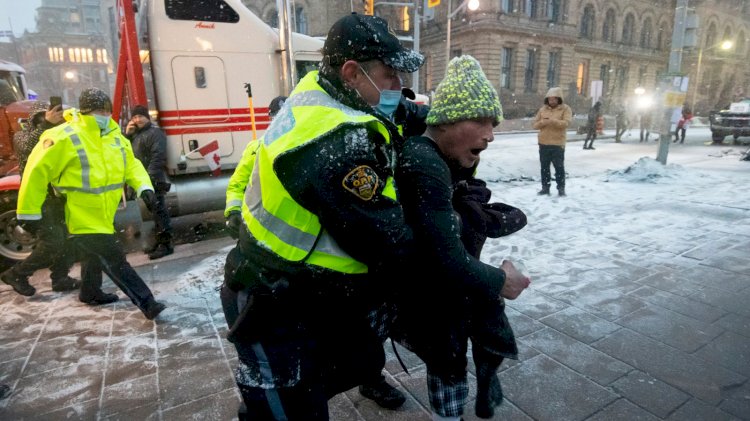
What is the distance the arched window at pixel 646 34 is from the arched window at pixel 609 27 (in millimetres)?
5590

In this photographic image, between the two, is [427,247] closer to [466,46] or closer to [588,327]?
[588,327]

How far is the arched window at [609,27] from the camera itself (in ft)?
134

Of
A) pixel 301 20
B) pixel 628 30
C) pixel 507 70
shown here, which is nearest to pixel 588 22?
pixel 628 30

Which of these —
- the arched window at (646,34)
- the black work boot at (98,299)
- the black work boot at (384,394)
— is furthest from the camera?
the arched window at (646,34)

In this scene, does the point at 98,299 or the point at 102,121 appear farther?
the point at 98,299

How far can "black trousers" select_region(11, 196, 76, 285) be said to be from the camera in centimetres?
432

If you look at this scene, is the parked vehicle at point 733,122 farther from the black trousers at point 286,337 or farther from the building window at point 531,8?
the building window at point 531,8

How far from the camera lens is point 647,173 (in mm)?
9734

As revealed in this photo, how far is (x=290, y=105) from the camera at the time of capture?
149 centimetres

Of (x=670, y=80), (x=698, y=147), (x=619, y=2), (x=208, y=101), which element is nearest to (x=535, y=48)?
(x=619, y=2)

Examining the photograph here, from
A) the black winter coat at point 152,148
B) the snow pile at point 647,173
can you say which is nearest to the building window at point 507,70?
the snow pile at point 647,173

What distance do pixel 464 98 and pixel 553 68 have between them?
39621mm

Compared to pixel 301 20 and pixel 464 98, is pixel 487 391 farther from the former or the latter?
pixel 301 20

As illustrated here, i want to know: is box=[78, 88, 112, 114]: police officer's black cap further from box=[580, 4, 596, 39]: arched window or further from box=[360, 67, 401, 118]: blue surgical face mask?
box=[580, 4, 596, 39]: arched window
